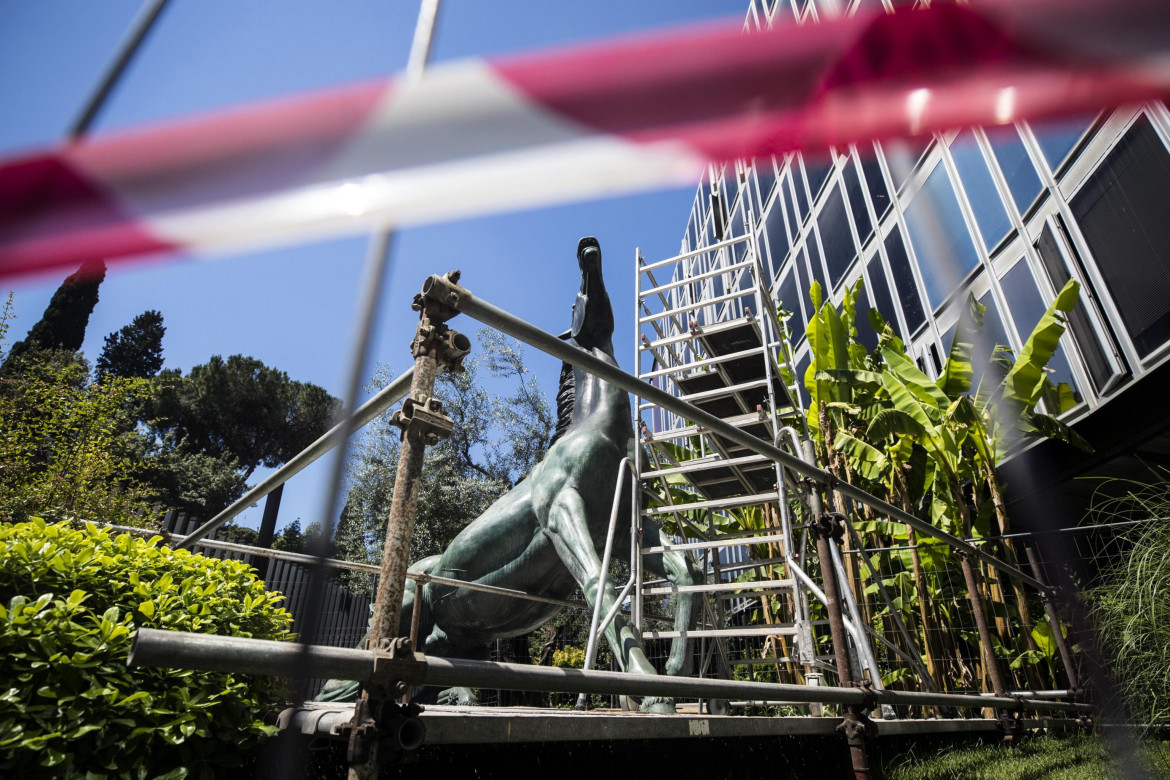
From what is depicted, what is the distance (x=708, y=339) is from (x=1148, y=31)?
4476mm

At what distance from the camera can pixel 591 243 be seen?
4543mm

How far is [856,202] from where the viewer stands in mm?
12094

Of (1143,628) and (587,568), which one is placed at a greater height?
(587,568)

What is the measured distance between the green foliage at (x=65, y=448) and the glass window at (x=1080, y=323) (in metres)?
12.4

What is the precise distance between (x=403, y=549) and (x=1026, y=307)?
30.6 feet

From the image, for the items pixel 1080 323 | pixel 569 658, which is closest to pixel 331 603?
pixel 569 658

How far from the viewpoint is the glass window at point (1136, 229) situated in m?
6.35

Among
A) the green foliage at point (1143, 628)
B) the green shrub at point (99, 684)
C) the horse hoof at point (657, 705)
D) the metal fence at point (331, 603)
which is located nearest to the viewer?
the green shrub at point (99, 684)

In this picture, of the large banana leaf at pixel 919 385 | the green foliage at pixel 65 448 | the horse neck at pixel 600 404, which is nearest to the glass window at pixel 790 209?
the large banana leaf at pixel 919 385

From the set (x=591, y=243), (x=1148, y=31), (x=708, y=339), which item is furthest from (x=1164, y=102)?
(x=708, y=339)

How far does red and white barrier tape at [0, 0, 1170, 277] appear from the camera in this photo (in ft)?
2.66

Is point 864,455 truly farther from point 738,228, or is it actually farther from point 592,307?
point 738,228

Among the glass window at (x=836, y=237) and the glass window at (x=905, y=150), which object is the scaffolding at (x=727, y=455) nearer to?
the glass window at (x=905, y=150)

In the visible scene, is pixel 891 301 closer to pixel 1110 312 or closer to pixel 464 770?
pixel 1110 312
